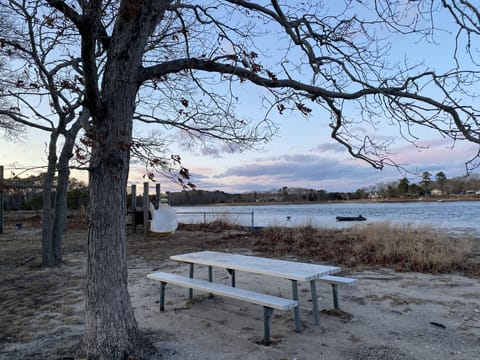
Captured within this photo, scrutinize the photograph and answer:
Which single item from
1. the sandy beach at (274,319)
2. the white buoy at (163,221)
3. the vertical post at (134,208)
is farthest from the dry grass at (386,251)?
the vertical post at (134,208)

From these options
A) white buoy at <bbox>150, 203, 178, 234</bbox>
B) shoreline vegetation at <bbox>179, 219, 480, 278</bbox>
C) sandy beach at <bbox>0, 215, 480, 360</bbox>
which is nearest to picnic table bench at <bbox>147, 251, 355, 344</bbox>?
sandy beach at <bbox>0, 215, 480, 360</bbox>

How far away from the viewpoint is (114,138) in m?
3.20

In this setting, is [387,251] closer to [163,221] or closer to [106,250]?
[106,250]

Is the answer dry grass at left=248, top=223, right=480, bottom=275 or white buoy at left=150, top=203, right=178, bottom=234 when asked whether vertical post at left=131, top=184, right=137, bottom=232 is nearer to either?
white buoy at left=150, top=203, right=178, bottom=234

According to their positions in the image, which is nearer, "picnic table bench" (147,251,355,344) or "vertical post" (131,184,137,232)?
"picnic table bench" (147,251,355,344)

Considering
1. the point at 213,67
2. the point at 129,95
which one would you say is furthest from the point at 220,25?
the point at 129,95

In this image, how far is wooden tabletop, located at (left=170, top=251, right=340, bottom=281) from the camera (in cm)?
395

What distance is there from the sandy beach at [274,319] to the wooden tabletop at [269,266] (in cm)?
57

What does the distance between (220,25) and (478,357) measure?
420 cm

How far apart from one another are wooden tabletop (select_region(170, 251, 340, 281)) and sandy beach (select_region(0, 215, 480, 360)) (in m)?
0.57

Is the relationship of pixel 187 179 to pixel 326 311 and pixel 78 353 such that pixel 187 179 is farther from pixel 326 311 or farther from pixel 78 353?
pixel 326 311

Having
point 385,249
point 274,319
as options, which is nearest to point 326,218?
point 385,249

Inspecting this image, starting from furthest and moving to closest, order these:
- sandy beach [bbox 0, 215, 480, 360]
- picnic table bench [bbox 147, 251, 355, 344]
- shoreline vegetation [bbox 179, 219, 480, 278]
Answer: shoreline vegetation [bbox 179, 219, 480, 278]
picnic table bench [bbox 147, 251, 355, 344]
sandy beach [bbox 0, 215, 480, 360]

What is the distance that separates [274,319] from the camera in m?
4.41
